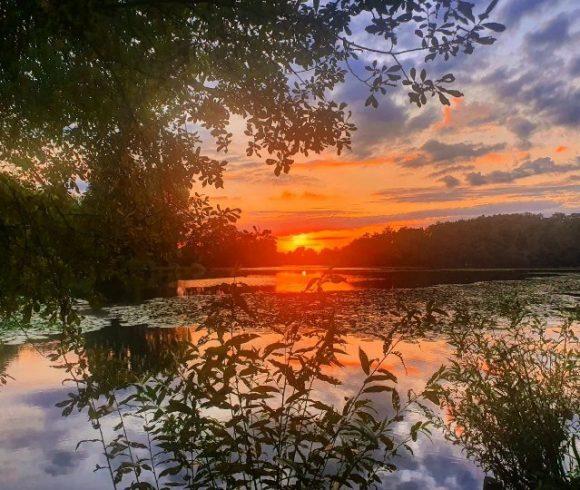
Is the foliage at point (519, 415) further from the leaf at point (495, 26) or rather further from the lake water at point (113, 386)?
the leaf at point (495, 26)

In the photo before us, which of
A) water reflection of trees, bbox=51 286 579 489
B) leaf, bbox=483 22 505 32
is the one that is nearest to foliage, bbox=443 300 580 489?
water reflection of trees, bbox=51 286 579 489

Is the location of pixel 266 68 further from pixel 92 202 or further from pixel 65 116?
pixel 65 116

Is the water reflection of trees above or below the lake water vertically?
above

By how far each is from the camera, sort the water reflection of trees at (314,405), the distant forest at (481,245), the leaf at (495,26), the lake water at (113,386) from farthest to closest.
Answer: the distant forest at (481,245), the lake water at (113,386), the leaf at (495,26), the water reflection of trees at (314,405)

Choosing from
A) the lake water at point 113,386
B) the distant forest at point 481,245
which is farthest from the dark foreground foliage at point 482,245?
the lake water at point 113,386

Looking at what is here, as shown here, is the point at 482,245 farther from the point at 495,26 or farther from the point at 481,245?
the point at 495,26

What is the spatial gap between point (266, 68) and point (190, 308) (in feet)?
83.1

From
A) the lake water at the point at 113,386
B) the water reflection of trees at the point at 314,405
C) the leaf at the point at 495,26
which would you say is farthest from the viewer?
the lake water at the point at 113,386

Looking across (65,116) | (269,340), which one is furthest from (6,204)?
(269,340)

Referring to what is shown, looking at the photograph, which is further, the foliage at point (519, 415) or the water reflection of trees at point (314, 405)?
the foliage at point (519, 415)

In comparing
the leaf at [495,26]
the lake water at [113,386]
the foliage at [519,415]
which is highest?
the leaf at [495,26]

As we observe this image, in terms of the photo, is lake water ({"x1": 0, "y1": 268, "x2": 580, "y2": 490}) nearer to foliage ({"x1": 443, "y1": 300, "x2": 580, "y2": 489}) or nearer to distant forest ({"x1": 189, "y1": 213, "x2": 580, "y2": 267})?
foliage ({"x1": 443, "y1": 300, "x2": 580, "y2": 489})

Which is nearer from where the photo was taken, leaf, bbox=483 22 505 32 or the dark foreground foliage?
leaf, bbox=483 22 505 32

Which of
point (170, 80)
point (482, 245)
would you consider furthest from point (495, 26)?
point (482, 245)
